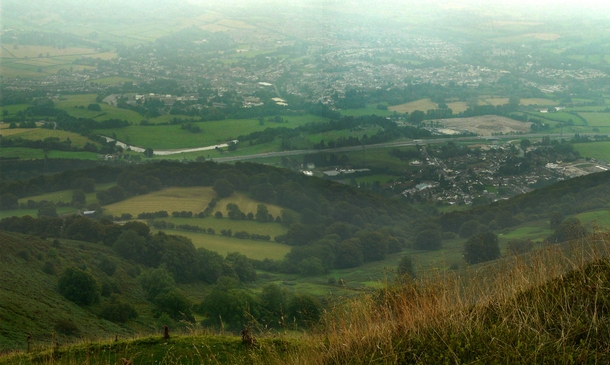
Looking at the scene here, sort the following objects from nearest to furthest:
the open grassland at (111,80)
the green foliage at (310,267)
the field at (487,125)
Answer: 1. the green foliage at (310,267)
2. the field at (487,125)
3. the open grassland at (111,80)

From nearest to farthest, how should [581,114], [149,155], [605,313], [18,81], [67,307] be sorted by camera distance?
[605,313] < [67,307] < [149,155] < [18,81] < [581,114]

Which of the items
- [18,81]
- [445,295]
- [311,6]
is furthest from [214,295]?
[311,6]

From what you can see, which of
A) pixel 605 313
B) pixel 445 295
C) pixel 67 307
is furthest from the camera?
pixel 67 307

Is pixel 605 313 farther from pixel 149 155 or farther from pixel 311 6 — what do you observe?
pixel 311 6

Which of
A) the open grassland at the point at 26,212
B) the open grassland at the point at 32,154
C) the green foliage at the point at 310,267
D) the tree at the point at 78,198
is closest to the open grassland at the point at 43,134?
the open grassland at the point at 32,154

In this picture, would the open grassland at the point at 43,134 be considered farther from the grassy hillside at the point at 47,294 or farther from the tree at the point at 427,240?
the tree at the point at 427,240

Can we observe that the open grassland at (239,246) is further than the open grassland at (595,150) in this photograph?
No
